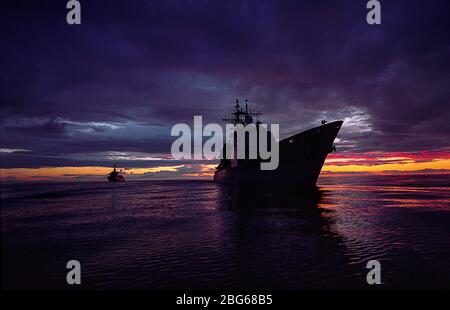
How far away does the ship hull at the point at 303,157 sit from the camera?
5026 cm

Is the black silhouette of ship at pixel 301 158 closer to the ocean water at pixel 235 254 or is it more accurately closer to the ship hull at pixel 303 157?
the ship hull at pixel 303 157

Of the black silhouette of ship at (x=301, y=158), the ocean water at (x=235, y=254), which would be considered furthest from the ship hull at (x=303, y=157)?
the ocean water at (x=235, y=254)

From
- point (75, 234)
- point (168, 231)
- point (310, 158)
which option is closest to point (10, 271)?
point (75, 234)

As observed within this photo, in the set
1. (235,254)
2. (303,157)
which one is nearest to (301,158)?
(303,157)

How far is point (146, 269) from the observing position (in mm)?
10070

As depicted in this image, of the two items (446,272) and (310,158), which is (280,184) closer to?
(310,158)

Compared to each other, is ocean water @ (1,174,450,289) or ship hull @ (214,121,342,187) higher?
ship hull @ (214,121,342,187)

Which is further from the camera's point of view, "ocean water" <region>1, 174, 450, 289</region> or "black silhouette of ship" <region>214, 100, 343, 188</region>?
"black silhouette of ship" <region>214, 100, 343, 188</region>

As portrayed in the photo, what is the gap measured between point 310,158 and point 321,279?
149 ft

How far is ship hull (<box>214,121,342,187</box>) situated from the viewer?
50256 mm

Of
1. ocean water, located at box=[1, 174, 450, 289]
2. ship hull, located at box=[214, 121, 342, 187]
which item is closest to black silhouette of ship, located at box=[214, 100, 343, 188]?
ship hull, located at box=[214, 121, 342, 187]

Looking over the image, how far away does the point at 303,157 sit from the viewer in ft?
172

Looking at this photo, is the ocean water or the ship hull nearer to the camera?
the ocean water

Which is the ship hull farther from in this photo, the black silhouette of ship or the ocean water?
the ocean water
